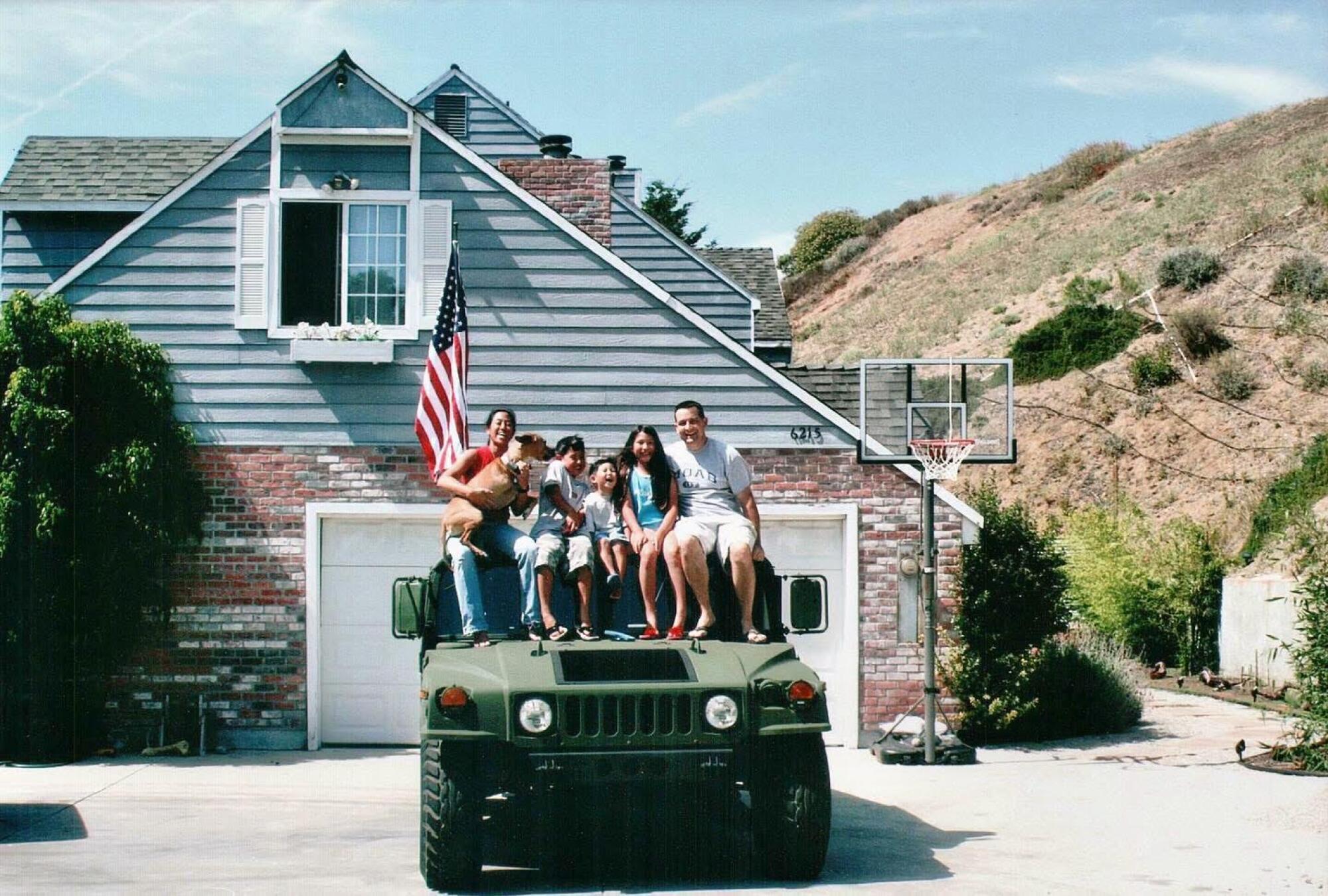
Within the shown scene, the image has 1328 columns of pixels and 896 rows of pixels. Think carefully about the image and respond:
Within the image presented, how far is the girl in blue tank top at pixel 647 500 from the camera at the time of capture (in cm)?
924

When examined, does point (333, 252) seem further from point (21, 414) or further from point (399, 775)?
point (399, 775)

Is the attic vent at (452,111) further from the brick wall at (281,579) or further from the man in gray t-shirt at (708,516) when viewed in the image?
the man in gray t-shirt at (708,516)

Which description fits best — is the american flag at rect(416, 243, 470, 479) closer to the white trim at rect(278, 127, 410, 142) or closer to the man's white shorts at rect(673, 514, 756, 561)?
the white trim at rect(278, 127, 410, 142)

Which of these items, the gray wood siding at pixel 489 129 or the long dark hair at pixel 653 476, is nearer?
the long dark hair at pixel 653 476

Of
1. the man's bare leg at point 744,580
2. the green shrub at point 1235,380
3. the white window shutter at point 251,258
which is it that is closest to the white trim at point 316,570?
the white window shutter at point 251,258

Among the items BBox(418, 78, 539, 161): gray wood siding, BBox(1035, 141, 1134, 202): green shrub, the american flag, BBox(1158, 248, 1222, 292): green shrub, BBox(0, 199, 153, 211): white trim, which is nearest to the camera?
the american flag

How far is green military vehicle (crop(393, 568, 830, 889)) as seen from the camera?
8219 millimetres

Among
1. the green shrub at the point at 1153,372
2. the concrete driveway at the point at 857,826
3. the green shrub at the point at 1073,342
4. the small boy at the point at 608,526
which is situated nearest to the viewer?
the concrete driveway at the point at 857,826

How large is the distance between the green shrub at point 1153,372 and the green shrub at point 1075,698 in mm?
20326

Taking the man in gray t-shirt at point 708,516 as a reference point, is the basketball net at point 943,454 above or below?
above

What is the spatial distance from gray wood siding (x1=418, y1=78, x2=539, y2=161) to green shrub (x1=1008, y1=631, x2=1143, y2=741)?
10.8m

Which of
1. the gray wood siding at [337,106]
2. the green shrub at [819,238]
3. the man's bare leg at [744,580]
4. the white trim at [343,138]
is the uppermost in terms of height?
the green shrub at [819,238]

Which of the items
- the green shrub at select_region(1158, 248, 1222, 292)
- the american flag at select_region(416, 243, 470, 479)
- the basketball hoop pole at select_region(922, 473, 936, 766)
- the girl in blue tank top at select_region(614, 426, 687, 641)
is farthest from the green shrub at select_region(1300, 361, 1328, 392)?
the girl in blue tank top at select_region(614, 426, 687, 641)

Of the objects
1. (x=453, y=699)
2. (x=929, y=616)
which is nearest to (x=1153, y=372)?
(x=929, y=616)
